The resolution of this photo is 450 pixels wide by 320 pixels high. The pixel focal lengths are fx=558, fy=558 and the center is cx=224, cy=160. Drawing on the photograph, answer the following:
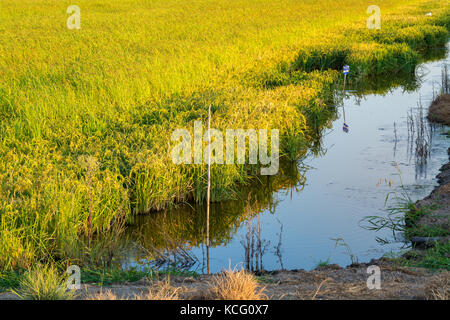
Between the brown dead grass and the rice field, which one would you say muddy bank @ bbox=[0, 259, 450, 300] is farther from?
the brown dead grass

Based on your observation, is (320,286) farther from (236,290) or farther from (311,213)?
(311,213)

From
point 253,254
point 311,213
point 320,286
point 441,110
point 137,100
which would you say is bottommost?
point 253,254

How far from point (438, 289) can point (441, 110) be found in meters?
7.53

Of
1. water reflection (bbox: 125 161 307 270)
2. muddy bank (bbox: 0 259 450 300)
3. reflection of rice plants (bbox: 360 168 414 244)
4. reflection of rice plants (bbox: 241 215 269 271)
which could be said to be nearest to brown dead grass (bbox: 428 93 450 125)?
water reflection (bbox: 125 161 307 270)

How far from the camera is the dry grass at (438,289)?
9.94ft

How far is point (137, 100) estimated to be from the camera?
9492mm

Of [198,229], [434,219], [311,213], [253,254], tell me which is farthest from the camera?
[311,213]

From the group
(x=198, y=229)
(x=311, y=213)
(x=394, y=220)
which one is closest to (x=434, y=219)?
(x=394, y=220)

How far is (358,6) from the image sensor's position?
28188 mm

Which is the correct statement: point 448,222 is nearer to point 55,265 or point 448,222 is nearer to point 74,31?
point 55,265

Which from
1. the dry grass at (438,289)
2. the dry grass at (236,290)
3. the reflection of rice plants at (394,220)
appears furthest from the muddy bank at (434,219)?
the dry grass at (236,290)

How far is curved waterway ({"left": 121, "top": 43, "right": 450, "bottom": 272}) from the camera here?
17.4 ft

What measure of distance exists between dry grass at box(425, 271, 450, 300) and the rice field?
2.73 m

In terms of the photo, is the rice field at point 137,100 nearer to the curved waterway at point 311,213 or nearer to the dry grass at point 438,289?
the curved waterway at point 311,213
